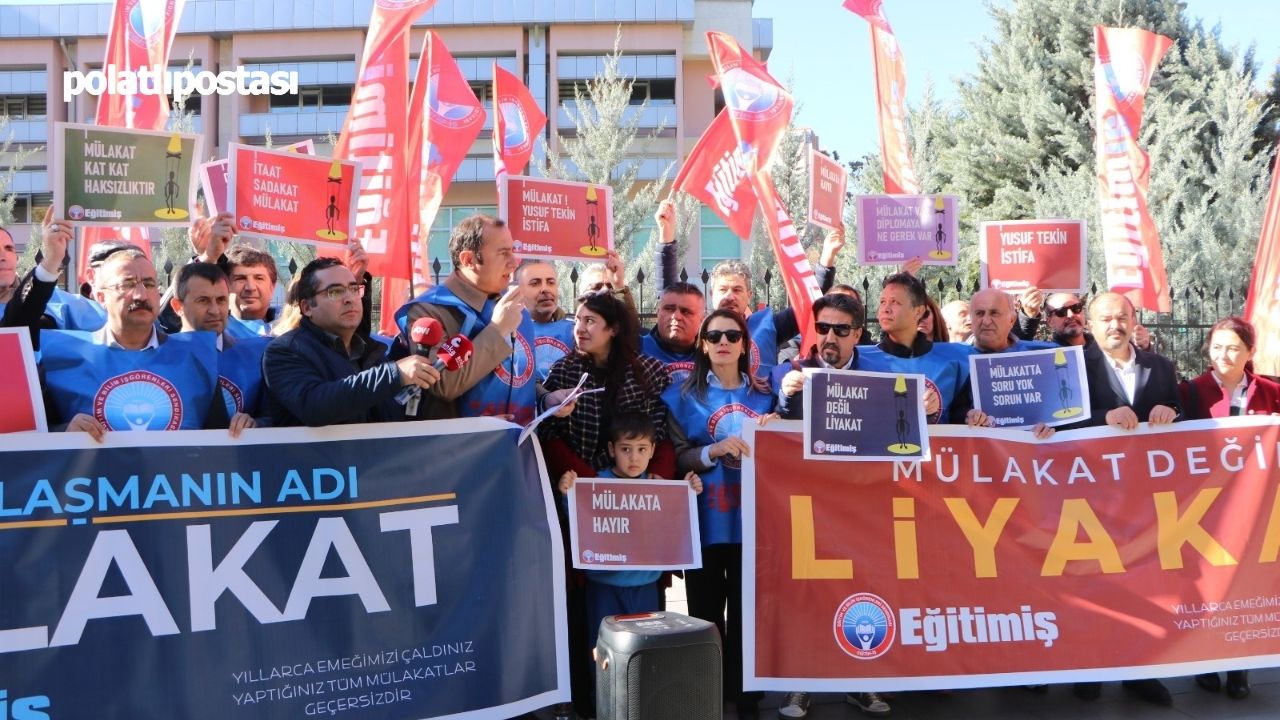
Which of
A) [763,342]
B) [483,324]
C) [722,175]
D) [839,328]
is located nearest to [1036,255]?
[763,342]

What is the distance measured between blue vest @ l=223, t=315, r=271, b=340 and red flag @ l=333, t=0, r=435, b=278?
6.04 feet

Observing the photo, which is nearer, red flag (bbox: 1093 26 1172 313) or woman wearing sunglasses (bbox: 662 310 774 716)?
woman wearing sunglasses (bbox: 662 310 774 716)

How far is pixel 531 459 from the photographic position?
15.4ft

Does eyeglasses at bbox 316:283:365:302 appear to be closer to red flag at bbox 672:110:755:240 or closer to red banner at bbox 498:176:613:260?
red banner at bbox 498:176:613:260

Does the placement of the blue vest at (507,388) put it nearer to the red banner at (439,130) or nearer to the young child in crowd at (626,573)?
the young child in crowd at (626,573)

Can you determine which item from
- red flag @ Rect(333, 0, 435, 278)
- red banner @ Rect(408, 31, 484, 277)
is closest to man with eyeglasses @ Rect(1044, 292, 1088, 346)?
red flag @ Rect(333, 0, 435, 278)

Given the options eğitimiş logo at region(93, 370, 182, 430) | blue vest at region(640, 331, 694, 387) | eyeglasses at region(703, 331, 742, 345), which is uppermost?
eyeglasses at region(703, 331, 742, 345)

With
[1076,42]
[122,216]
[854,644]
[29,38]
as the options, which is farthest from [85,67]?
[854,644]

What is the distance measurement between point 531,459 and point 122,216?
2.19m

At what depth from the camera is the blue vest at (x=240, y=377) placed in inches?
179

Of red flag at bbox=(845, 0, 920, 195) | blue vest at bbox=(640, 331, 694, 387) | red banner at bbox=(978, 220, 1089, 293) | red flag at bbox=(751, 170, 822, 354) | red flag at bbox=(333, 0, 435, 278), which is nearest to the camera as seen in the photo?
blue vest at bbox=(640, 331, 694, 387)

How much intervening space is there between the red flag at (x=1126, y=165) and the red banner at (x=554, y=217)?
4049 millimetres

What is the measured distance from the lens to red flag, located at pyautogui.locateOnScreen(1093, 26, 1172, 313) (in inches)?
324

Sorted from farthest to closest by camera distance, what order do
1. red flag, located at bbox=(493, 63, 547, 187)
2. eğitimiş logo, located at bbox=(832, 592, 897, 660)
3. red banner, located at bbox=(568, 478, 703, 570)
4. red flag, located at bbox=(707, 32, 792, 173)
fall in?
red flag, located at bbox=(493, 63, 547, 187), red flag, located at bbox=(707, 32, 792, 173), eğitimiş logo, located at bbox=(832, 592, 897, 660), red banner, located at bbox=(568, 478, 703, 570)
